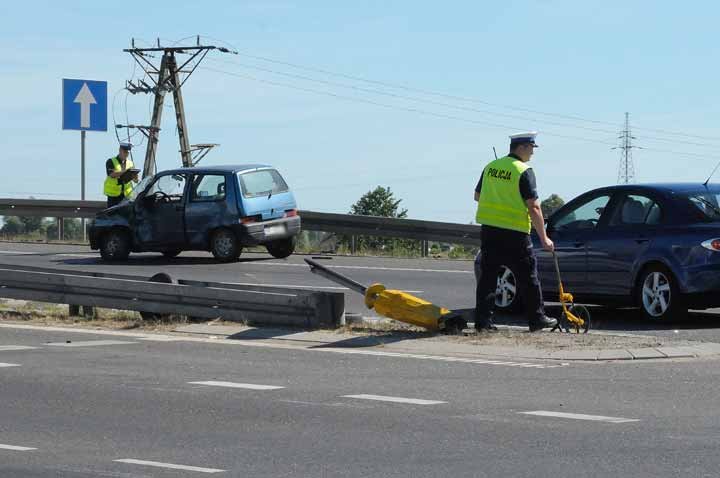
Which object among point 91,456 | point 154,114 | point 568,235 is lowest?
point 91,456

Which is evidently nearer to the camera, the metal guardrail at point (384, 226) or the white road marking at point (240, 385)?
the white road marking at point (240, 385)

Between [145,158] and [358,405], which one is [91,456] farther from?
[145,158]

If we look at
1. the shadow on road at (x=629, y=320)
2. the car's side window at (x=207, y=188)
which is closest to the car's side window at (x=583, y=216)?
the shadow on road at (x=629, y=320)

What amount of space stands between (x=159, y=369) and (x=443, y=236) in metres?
17.8

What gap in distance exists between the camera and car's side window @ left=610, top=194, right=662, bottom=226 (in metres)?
16.7

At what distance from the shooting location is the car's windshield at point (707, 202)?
1638 cm

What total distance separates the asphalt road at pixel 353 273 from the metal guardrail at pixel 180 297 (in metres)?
2.28

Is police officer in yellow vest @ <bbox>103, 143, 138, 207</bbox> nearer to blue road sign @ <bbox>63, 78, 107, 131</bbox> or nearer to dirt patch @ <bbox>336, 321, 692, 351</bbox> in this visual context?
blue road sign @ <bbox>63, 78, 107, 131</bbox>

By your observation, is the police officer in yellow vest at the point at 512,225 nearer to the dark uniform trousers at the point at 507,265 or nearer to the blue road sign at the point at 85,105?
the dark uniform trousers at the point at 507,265

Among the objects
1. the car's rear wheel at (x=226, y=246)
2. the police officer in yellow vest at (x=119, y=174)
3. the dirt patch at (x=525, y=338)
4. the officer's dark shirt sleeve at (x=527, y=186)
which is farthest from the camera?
the police officer in yellow vest at (x=119, y=174)

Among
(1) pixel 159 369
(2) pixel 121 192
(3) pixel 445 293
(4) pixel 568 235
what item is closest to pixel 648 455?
(1) pixel 159 369

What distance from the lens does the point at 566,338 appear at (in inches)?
575

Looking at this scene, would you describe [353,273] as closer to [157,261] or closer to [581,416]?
[157,261]

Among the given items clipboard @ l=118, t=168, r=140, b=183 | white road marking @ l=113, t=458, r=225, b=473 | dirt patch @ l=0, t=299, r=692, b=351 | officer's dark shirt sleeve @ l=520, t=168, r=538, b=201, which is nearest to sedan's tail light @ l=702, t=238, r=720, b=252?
dirt patch @ l=0, t=299, r=692, b=351
